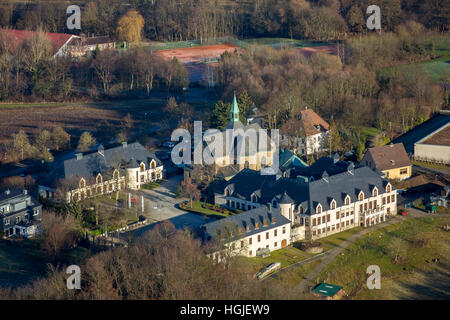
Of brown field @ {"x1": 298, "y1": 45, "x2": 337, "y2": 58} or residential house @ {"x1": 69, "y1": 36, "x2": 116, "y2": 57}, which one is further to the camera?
residential house @ {"x1": 69, "y1": 36, "x2": 116, "y2": 57}

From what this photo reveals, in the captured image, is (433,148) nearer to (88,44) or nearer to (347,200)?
(347,200)

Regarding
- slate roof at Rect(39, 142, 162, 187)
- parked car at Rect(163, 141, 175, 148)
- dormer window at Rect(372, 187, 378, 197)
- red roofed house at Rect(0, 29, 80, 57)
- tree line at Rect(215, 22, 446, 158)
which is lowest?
dormer window at Rect(372, 187, 378, 197)

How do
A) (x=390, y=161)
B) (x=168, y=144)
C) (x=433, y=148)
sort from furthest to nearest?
(x=168, y=144) → (x=433, y=148) → (x=390, y=161)

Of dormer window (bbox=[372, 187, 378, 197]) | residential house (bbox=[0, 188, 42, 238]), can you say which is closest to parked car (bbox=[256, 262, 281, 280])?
dormer window (bbox=[372, 187, 378, 197])

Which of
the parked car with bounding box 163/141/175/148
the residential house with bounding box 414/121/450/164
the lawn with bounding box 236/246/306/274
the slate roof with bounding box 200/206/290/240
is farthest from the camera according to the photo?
the parked car with bounding box 163/141/175/148

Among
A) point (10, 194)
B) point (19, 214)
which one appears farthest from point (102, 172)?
point (19, 214)

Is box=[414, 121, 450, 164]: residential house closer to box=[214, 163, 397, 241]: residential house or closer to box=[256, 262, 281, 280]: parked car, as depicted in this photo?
box=[214, 163, 397, 241]: residential house
